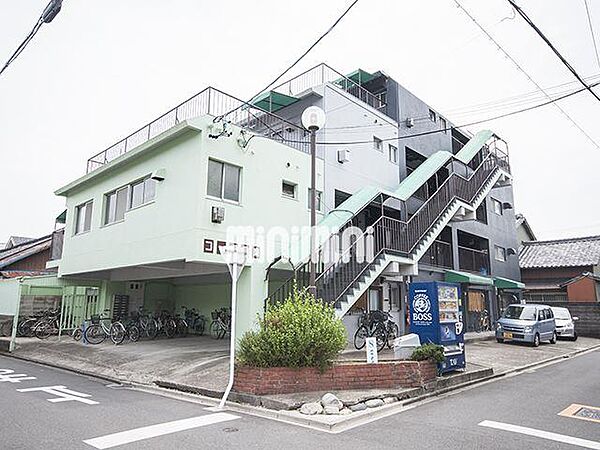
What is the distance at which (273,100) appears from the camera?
1566cm

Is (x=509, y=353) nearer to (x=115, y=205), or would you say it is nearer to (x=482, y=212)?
(x=482, y=212)

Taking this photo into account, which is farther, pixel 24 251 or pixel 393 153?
pixel 24 251

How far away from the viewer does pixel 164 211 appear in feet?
37.1

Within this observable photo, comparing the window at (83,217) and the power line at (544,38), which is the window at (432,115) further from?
the window at (83,217)

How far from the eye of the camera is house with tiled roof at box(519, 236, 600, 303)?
25016 mm

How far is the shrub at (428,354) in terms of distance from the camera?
8.38m

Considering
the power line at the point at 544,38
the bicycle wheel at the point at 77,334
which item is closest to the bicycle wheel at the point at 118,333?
the bicycle wheel at the point at 77,334

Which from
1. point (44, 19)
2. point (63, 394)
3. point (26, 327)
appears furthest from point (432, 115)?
point (26, 327)

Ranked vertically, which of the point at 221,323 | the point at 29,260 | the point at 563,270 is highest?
the point at 29,260

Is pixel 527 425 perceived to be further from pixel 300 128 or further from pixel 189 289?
pixel 189 289

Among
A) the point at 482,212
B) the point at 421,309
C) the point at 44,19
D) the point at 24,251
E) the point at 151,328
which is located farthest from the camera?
the point at 24,251

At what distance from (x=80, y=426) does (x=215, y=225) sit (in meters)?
5.80

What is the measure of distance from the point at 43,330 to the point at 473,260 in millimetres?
20266

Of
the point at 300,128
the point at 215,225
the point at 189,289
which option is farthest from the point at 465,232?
the point at 215,225
